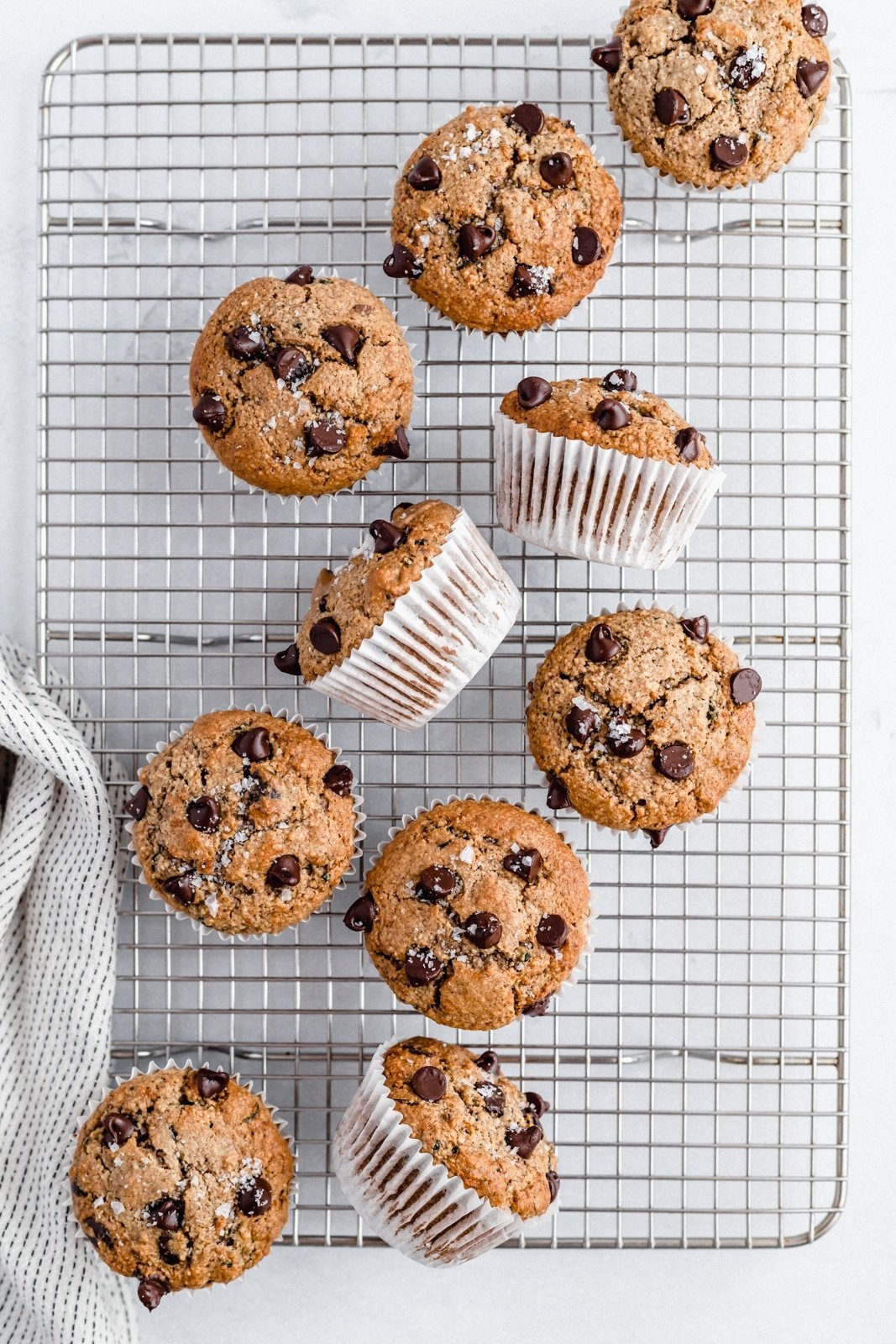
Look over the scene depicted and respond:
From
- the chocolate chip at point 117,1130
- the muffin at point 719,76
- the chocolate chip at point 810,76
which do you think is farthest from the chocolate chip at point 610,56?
the chocolate chip at point 117,1130

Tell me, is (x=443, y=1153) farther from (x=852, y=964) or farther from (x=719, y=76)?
(x=719, y=76)

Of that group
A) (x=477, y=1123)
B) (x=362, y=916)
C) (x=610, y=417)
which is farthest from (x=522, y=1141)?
(x=610, y=417)

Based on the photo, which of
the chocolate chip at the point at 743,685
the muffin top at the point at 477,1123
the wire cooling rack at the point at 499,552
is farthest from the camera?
the wire cooling rack at the point at 499,552

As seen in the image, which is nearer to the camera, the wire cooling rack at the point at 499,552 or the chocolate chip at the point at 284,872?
the chocolate chip at the point at 284,872

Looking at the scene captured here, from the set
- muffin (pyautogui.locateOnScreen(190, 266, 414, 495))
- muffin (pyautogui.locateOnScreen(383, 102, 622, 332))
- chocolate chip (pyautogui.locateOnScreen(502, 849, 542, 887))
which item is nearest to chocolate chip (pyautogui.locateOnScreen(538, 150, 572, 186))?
muffin (pyautogui.locateOnScreen(383, 102, 622, 332))

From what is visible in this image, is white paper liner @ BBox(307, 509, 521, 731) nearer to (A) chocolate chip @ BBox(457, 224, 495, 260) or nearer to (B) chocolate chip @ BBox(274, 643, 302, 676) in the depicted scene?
(B) chocolate chip @ BBox(274, 643, 302, 676)

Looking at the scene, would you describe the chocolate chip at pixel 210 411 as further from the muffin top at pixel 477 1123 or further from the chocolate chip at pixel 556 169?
the muffin top at pixel 477 1123
